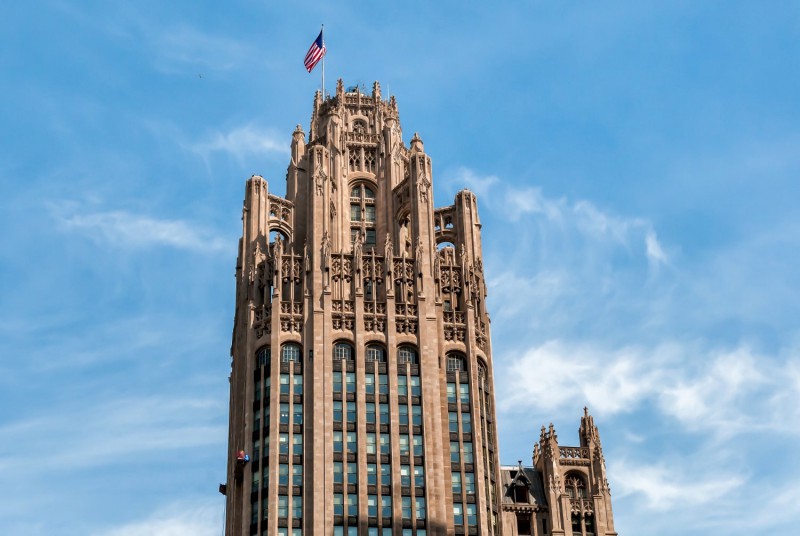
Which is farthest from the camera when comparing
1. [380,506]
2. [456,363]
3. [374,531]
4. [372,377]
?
[456,363]

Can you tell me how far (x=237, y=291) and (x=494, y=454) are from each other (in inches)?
1271

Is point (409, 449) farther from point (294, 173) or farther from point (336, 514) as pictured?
point (294, 173)

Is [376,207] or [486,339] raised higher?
[376,207]

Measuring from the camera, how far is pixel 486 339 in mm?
141875

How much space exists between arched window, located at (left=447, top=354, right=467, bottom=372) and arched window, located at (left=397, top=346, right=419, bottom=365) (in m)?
3.48

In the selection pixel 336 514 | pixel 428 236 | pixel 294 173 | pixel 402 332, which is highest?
pixel 294 173

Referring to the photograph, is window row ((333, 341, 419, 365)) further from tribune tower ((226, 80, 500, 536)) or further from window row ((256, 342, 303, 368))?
window row ((256, 342, 303, 368))

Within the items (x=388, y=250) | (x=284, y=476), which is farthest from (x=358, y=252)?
(x=284, y=476)

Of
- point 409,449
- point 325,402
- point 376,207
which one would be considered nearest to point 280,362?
point 325,402

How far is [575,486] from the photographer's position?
14250cm

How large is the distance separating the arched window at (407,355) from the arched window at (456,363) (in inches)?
137

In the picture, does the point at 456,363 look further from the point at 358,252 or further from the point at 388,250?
the point at 358,252

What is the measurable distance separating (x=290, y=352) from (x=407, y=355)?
1145 cm

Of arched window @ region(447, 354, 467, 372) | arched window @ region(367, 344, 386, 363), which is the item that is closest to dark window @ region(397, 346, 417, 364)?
arched window @ region(367, 344, 386, 363)
